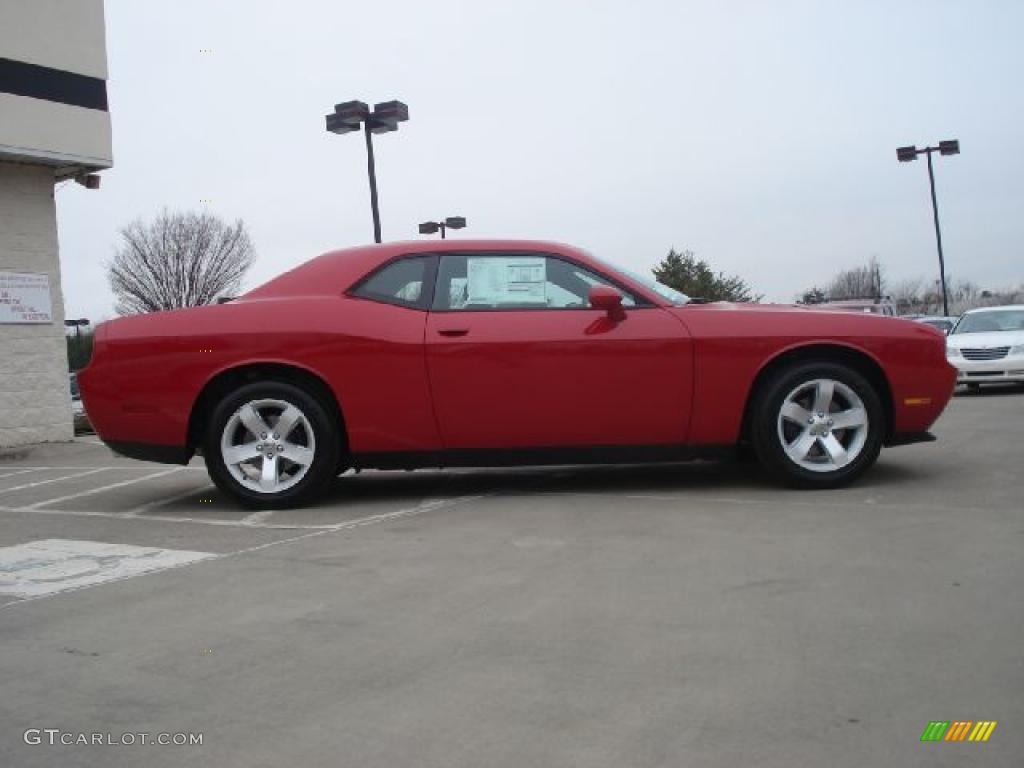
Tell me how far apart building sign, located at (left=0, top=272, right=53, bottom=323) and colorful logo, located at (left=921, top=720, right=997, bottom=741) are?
11.5 metres

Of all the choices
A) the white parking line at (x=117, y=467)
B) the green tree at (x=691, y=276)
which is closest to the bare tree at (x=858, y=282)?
the green tree at (x=691, y=276)

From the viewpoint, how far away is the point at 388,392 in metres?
5.89

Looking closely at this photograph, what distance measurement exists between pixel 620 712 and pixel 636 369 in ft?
10.8

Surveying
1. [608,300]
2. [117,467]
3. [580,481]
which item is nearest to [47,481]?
[117,467]

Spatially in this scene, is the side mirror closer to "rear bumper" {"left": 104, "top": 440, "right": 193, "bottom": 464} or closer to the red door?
the red door

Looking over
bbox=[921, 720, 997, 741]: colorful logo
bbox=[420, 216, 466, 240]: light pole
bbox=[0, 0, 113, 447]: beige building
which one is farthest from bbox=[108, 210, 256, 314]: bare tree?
bbox=[921, 720, 997, 741]: colorful logo

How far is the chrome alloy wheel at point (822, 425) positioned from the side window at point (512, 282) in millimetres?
1119

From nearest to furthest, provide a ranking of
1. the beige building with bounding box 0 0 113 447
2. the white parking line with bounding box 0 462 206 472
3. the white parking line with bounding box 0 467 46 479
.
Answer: the white parking line with bounding box 0 462 206 472 → the white parking line with bounding box 0 467 46 479 → the beige building with bounding box 0 0 113 447

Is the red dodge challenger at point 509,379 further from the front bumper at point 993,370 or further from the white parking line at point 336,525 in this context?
the front bumper at point 993,370

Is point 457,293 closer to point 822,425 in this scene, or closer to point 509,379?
point 509,379

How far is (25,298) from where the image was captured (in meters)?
11.9

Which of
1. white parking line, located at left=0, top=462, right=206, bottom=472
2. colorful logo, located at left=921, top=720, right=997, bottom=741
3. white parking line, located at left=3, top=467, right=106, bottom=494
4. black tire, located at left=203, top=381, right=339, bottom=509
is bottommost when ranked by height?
colorful logo, located at left=921, top=720, right=997, bottom=741

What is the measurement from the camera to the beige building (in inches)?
452

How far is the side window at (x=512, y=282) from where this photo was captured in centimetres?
598
